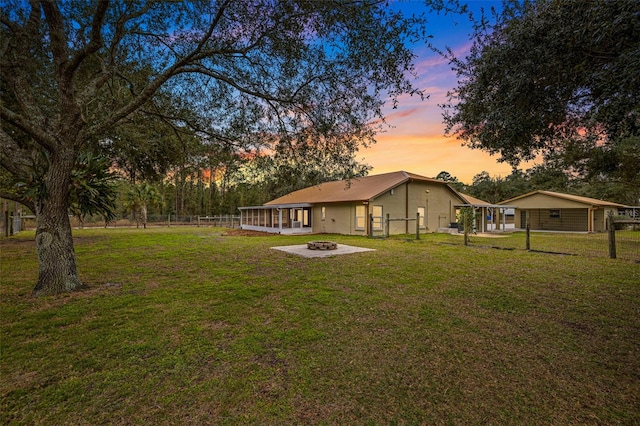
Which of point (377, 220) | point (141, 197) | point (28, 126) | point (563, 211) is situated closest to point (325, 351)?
point (28, 126)

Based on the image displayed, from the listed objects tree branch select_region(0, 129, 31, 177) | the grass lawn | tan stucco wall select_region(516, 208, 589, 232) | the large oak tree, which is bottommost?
the grass lawn

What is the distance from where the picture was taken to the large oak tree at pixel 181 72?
5758mm

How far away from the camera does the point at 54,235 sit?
5.78 m

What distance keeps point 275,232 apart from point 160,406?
20.3 metres

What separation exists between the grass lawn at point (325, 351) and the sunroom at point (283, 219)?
15446 millimetres

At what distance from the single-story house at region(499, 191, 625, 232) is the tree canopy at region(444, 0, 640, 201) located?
2094 centimetres

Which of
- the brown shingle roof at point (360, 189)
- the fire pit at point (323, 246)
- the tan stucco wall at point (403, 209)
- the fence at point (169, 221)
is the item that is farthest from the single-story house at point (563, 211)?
the fence at point (169, 221)

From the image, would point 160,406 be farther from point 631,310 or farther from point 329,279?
point 631,310

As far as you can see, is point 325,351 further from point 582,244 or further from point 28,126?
point 582,244

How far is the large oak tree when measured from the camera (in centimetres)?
576

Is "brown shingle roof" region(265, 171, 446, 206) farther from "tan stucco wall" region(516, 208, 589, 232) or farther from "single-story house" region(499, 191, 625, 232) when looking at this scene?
"tan stucco wall" region(516, 208, 589, 232)

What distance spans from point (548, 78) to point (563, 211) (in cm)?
2646

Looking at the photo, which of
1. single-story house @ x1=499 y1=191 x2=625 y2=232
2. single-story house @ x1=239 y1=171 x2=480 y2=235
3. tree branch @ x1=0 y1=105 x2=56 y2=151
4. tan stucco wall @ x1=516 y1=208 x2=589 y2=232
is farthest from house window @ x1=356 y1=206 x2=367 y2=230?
tan stucco wall @ x1=516 y1=208 x2=589 y2=232

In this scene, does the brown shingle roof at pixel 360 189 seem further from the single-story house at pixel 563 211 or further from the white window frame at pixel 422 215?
the single-story house at pixel 563 211
